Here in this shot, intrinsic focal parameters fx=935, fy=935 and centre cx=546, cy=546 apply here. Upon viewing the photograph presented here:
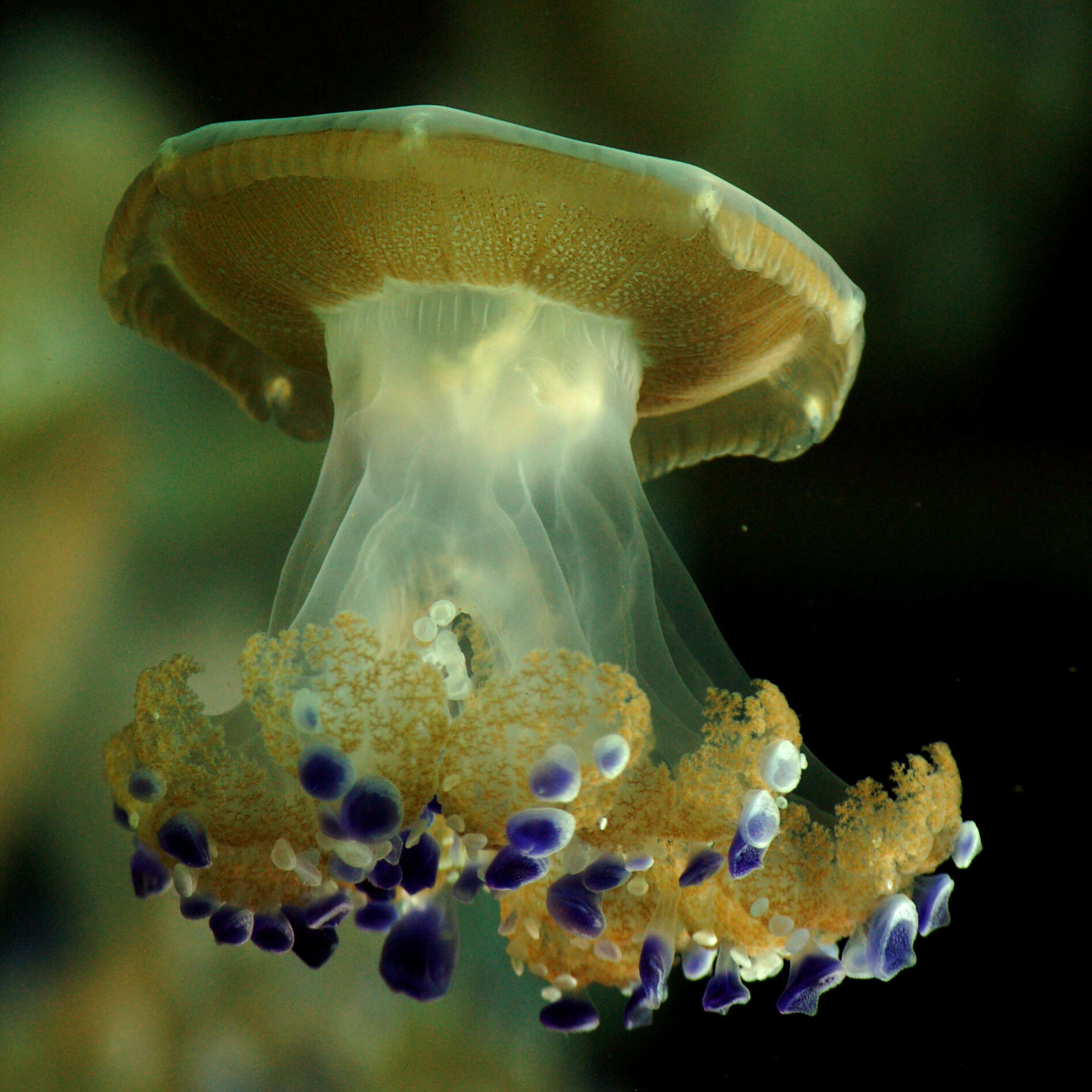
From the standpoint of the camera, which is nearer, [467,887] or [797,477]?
[467,887]

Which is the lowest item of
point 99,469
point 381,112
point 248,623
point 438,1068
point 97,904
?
point 438,1068

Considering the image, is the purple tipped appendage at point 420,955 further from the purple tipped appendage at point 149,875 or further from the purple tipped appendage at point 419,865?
the purple tipped appendage at point 149,875

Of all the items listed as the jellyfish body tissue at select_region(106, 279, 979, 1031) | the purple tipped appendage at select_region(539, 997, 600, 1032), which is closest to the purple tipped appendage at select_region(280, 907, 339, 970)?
the jellyfish body tissue at select_region(106, 279, 979, 1031)

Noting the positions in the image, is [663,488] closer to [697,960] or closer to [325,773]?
[697,960]

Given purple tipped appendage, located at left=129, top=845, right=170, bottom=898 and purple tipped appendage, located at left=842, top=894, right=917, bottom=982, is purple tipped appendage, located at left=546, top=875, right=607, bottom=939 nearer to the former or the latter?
purple tipped appendage, located at left=842, top=894, right=917, bottom=982

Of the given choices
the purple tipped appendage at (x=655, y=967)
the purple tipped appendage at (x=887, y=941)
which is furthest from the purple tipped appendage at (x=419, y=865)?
the purple tipped appendage at (x=887, y=941)

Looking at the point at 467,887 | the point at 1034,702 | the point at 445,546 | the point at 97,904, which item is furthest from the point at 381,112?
the point at 1034,702

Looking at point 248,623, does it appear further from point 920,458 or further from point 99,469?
point 920,458
